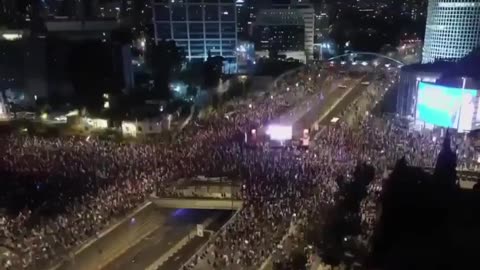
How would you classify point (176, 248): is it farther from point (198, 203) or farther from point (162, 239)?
point (198, 203)

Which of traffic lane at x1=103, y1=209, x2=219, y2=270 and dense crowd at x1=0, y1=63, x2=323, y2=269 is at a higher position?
dense crowd at x1=0, y1=63, x2=323, y2=269

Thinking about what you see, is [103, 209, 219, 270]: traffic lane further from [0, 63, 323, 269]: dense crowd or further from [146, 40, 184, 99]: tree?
[146, 40, 184, 99]: tree

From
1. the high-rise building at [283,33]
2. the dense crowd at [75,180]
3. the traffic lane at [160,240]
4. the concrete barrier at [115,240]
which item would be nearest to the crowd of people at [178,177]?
the dense crowd at [75,180]

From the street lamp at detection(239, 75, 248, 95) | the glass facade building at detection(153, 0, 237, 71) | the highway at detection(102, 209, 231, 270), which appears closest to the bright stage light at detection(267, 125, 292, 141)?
the highway at detection(102, 209, 231, 270)

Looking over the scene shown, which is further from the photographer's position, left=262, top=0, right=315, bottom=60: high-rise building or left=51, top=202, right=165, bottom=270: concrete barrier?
left=262, top=0, right=315, bottom=60: high-rise building

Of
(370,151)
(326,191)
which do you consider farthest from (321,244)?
(370,151)

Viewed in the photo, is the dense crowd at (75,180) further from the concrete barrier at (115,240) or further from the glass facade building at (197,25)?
the glass facade building at (197,25)

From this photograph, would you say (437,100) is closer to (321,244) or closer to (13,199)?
(321,244)
